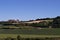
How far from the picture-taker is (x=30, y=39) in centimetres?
2711

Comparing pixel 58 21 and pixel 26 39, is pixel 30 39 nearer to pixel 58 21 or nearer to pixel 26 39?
pixel 26 39

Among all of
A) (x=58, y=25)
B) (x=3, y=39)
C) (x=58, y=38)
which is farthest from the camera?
(x=58, y=25)

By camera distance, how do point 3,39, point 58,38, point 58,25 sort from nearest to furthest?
point 3,39 → point 58,38 → point 58,25

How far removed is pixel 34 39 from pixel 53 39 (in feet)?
7.26

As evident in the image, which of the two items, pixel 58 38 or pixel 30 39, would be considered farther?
pixel 58 38

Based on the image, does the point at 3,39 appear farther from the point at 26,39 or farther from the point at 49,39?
the point at 49,39

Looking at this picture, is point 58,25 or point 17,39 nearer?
point 17,39

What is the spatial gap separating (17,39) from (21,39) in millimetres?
522

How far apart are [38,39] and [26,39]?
1346mm

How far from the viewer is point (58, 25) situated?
175 ft

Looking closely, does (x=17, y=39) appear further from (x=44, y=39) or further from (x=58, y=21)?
(x=58, y=21)

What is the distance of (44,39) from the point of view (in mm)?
27125

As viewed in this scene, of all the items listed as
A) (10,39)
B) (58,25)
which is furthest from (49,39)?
(58,25)

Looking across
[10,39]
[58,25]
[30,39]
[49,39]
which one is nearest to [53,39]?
[49,39]
